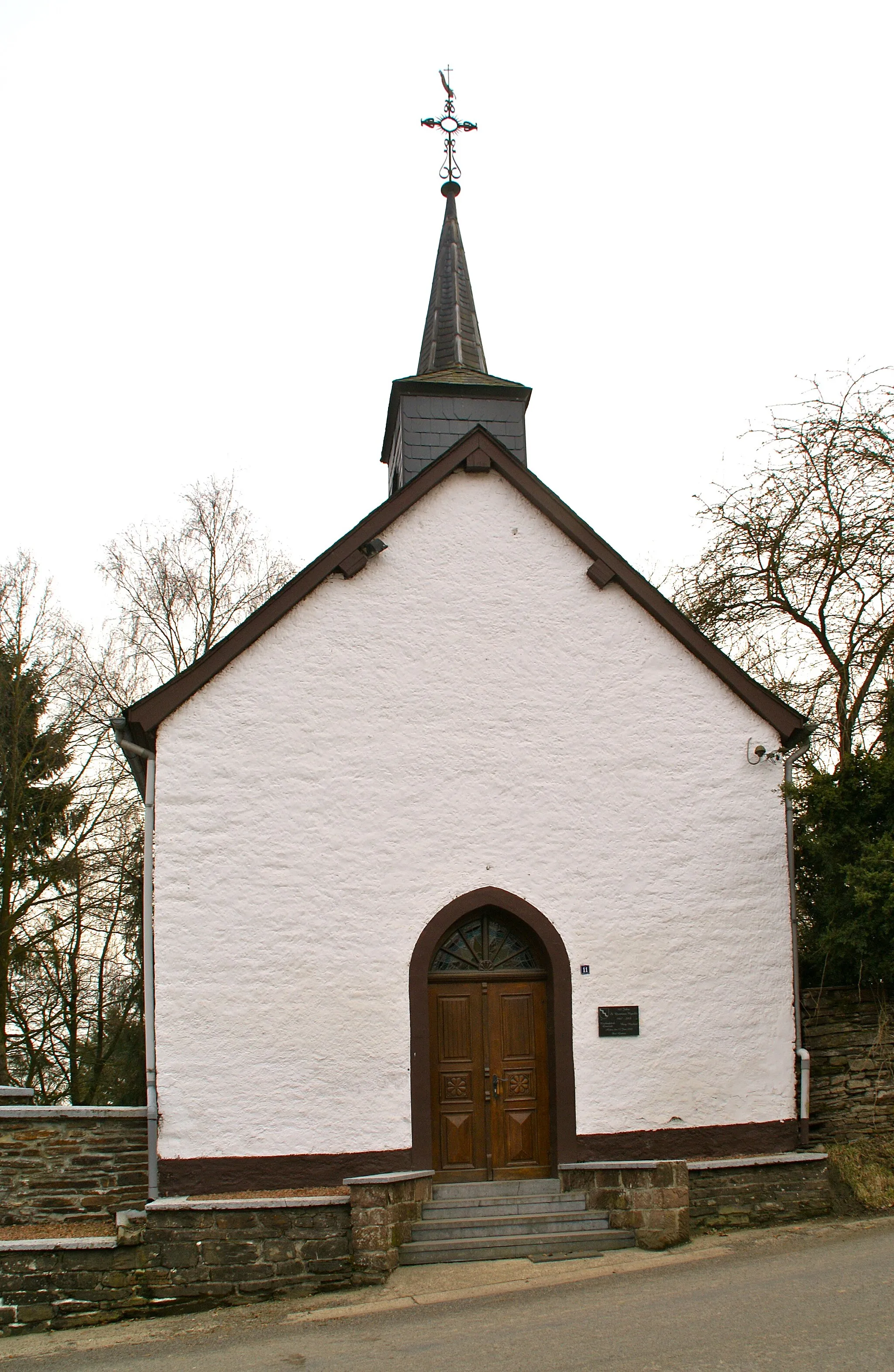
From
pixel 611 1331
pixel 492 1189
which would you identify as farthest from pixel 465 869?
pixel 611 1331

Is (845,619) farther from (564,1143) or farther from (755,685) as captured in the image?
(564,1143)

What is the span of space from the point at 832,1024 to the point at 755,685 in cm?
330

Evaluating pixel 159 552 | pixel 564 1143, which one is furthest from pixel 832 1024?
pixel 159 552

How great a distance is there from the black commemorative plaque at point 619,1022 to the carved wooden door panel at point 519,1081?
1.84 feet

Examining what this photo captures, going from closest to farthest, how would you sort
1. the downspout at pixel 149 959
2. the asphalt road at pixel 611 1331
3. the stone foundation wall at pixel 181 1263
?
1. the asphalt road at pixel 611 1331
2. the stone foundation wall at pixel 181 1263
3. the downspout at pixel 149 959

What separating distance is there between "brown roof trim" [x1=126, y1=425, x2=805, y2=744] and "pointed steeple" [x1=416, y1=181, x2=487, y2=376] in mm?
3239

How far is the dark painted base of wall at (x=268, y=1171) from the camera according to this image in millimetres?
9719

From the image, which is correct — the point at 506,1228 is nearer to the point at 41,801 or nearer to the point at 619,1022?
the point at 619,1022

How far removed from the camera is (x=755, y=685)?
37.4 ft

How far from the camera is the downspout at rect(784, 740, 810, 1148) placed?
1075cm

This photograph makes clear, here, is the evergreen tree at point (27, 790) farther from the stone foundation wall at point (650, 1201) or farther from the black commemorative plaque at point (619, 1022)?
the stone foundation wall at point (650, 1201)

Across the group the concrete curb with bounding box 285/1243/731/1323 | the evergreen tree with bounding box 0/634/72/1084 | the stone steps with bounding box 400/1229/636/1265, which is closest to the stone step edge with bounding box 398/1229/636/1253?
the stone steps with bounding box 400/1229/636/1265

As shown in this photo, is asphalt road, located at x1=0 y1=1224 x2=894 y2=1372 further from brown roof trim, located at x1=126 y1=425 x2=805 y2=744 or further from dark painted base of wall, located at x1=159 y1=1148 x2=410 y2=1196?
brown roof trim, located at x1=126 y1=425 x2=805 y2=744

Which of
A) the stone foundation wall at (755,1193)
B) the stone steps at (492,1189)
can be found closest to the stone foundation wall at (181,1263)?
the stone steps at (492,1189)
